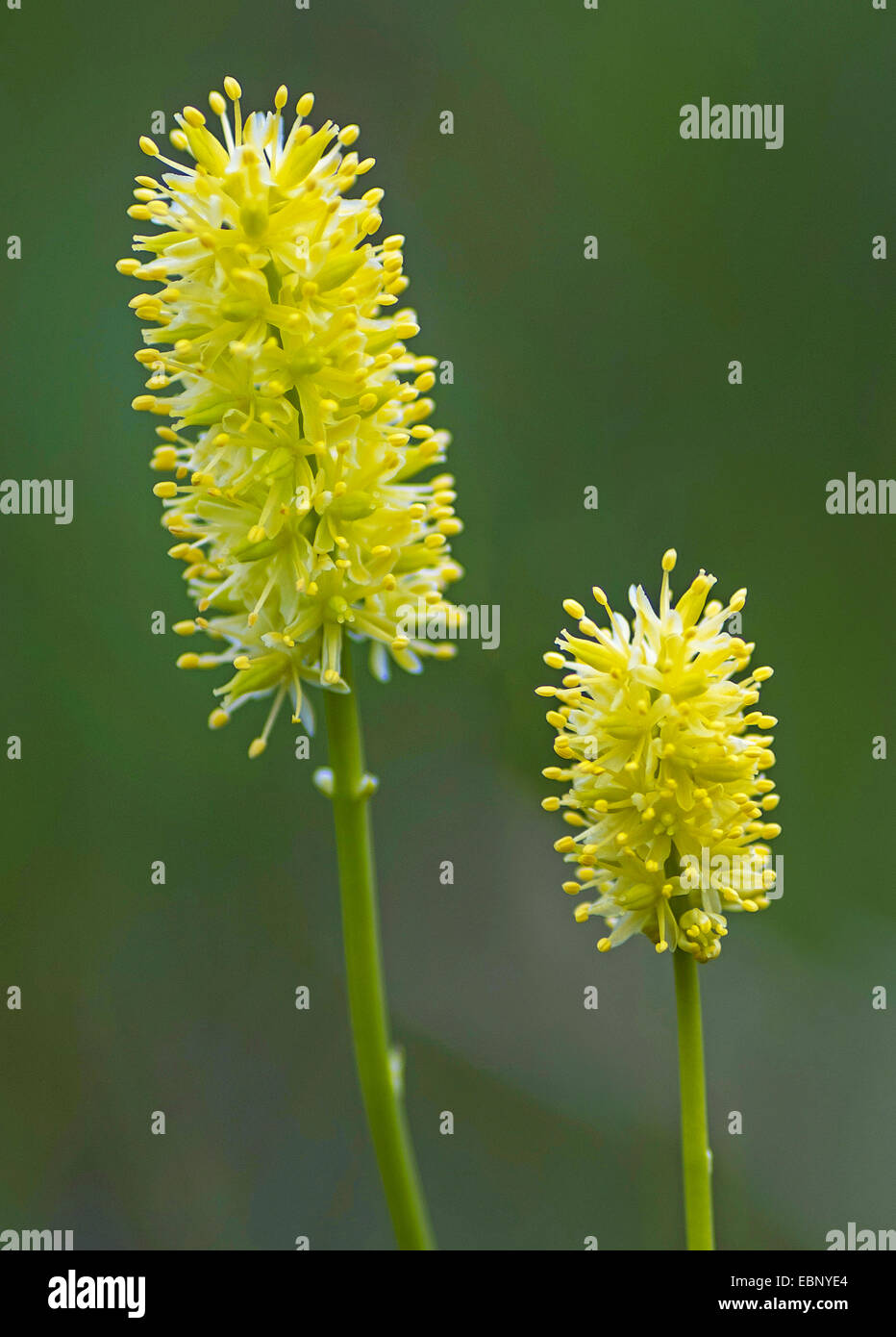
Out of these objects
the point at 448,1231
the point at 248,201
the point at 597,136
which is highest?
the point at 597,136

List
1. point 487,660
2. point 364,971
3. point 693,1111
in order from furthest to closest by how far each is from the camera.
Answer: point 487,660 → point 364,971 → point 693,1111

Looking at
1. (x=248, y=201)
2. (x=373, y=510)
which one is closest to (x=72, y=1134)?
(x=373, y=510)
